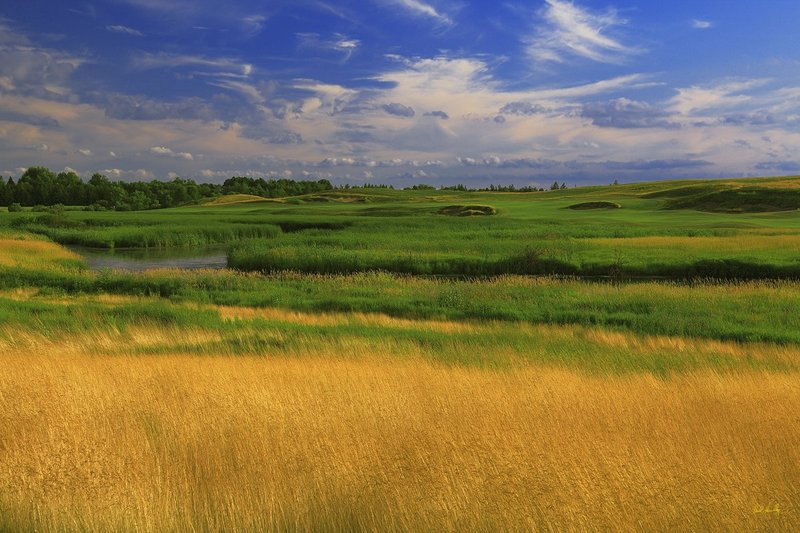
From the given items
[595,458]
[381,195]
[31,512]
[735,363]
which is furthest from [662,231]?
[381,195]

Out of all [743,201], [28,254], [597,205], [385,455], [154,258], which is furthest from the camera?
[597,205]

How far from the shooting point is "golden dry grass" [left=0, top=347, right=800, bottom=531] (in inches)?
213

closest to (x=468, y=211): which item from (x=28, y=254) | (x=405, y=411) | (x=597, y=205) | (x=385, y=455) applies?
(x=597, y=205)

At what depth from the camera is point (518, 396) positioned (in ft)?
28.5

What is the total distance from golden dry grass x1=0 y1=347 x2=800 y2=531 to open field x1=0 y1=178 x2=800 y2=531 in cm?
3

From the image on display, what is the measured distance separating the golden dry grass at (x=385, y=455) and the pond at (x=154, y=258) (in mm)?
30990

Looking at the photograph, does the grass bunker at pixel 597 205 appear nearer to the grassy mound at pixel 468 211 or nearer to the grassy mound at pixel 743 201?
the grassy mound at pixel 743 201

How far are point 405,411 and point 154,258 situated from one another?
40.5 metres

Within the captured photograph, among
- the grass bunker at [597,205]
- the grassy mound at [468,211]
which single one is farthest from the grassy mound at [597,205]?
the grassy mound at [468,211]

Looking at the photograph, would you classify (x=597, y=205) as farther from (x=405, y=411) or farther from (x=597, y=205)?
(x=405, y=411)

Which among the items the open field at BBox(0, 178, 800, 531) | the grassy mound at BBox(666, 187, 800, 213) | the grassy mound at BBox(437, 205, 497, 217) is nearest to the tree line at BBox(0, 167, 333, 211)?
the grassy mound at BBox(437, 205, 497, 217)

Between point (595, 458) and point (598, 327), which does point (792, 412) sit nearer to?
point (595, 458)

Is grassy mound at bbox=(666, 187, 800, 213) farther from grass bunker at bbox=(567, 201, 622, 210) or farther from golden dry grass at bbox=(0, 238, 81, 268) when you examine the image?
golden dry grass at bbox=(0, 238, 81, 268)

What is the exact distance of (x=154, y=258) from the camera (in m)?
44.2
